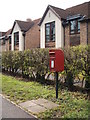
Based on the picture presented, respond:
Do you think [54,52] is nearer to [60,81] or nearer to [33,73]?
[60,81]

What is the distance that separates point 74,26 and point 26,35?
36.2 feet

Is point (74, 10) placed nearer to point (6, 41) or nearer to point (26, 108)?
point (6, 41)

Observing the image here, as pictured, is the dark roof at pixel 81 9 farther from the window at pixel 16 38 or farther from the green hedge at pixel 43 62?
the green hedge at pixel 43 62

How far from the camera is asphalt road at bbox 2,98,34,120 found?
4.39 meters

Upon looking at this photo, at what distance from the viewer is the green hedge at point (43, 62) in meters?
6.61

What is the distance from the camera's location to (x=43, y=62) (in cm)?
886

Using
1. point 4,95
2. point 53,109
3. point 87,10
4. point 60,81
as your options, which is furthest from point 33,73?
point 87,10

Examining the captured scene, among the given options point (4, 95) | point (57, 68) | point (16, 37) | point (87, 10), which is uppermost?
point (87, 10)

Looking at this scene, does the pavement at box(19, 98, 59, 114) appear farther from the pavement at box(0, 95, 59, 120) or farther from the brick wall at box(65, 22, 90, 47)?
the brick wall at box(65, 22, 90, 47)

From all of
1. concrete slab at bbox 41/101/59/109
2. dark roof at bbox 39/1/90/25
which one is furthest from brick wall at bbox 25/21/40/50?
concrete slab at bbox 41/101/59/109

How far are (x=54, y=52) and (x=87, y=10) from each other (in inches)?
624

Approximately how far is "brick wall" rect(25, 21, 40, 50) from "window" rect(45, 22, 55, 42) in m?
5.30

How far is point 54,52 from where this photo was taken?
6379mm

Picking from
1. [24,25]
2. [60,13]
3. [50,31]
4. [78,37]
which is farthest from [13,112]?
[24,25]
